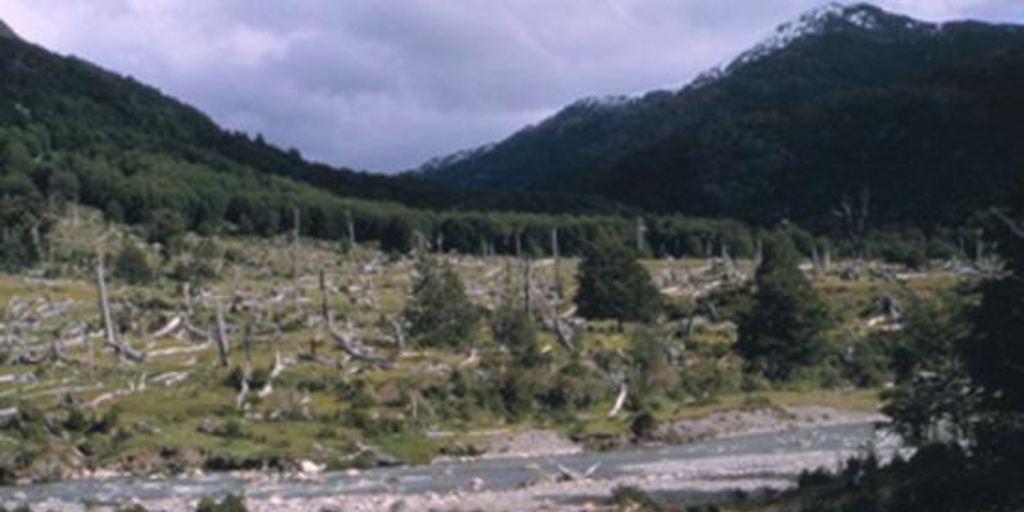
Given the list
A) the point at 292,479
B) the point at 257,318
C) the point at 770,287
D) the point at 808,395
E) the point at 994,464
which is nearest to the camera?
the point at 994,464

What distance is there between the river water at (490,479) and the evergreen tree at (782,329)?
87.0ft

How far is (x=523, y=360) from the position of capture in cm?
8306

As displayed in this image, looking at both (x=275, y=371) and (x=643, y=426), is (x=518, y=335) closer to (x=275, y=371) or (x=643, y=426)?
(x=275, y=371)

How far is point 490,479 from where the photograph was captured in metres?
55.4

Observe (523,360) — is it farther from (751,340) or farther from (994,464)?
(994,464)

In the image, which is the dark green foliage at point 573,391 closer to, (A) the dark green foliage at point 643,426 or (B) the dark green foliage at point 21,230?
(A) the dark green foliage at point 643,426

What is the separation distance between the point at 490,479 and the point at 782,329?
45368 mm

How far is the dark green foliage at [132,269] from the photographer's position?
133 metres

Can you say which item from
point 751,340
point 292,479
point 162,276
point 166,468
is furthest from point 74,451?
point 162,276

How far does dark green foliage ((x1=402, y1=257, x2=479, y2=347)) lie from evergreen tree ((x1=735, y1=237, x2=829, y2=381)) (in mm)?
18569

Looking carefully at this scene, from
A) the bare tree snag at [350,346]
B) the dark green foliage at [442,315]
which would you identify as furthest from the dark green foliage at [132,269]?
the dark green foliage at [442,315]

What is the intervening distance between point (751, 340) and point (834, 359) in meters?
6.26

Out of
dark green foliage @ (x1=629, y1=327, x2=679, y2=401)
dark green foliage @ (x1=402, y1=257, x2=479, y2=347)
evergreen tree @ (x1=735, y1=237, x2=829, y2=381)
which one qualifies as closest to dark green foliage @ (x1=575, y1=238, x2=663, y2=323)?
dark green foliage @ (x1=402, y1=257, x2=479, y2=347)

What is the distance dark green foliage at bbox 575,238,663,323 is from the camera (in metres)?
111
